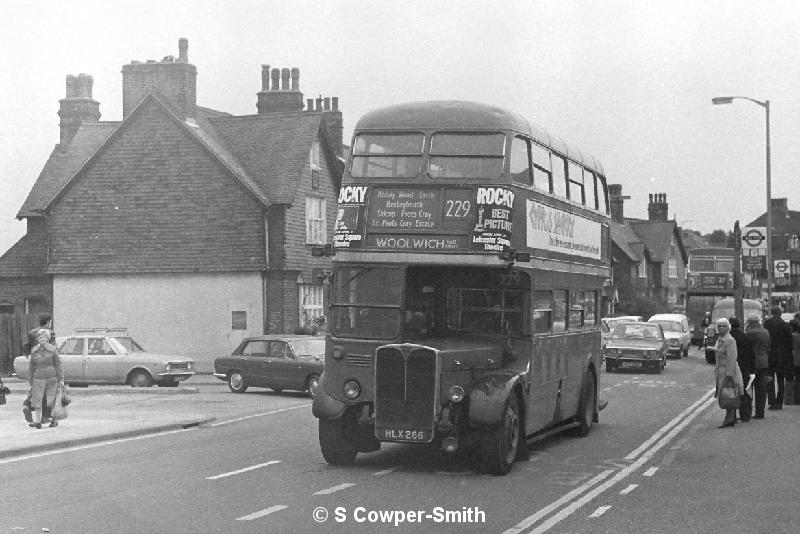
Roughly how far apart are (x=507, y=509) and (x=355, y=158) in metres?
5.46

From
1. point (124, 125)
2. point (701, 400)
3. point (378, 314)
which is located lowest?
point (701, 400)

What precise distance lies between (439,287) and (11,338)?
94.9 ft

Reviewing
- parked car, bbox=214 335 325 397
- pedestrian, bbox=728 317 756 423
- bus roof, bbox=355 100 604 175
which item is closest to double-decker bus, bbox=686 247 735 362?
parked car, bbox=214 335 325 397

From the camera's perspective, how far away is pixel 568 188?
18.4m

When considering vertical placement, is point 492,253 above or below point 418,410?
above

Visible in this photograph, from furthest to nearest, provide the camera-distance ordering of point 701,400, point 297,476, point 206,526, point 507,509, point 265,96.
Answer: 1. point 265,96
2. point 701,400
3. point 297,476
4. point 507,509
5. point 206,526

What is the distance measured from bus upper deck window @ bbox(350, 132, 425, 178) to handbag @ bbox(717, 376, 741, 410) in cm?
787

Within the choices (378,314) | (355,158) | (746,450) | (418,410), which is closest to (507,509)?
(418,410)

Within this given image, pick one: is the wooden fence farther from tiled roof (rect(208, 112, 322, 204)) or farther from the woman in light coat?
the woman in light coat

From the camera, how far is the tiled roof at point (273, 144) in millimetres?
43750

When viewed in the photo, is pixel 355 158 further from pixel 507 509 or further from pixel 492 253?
pixel 507 509

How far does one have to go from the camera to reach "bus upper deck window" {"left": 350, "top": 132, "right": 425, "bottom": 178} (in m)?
15.3

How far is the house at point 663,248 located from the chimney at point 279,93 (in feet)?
179

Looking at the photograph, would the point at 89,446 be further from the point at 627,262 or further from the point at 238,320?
the point at 627,262
